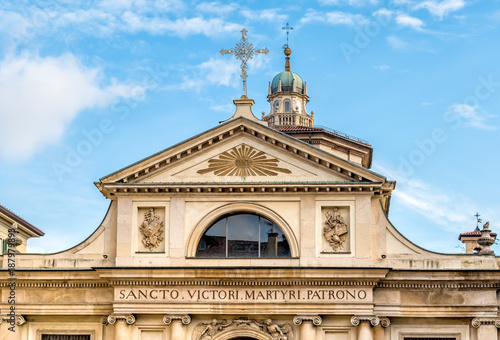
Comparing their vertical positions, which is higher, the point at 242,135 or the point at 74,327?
the point at 242,135

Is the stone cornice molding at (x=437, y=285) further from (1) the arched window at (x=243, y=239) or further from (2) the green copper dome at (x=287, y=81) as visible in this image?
(2) the green copper dome at (x=287, y=81)

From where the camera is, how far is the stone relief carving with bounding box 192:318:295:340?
38.8m

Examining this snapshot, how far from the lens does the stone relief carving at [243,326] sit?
3875 centimetres

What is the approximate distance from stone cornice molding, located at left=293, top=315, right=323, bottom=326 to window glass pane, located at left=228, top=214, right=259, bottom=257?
2.74 m

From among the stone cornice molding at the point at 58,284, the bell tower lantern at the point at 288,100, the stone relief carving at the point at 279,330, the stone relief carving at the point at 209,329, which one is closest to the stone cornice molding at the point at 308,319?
the stone relief carving at the point at 279,330

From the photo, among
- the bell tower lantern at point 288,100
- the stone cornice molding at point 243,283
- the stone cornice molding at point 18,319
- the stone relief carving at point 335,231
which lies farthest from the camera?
the bell tower lantern at point 288,100

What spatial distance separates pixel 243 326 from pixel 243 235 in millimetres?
3217

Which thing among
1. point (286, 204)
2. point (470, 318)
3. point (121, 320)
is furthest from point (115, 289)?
point (470, 318)

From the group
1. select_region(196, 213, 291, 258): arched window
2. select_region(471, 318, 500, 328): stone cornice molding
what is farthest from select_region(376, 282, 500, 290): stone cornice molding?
select_region(196, 213, 291, 258): arched window

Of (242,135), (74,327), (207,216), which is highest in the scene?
(242,135)

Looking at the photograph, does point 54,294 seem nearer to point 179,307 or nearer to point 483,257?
point 179,307

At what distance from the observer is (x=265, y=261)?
129ft

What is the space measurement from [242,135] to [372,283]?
6.83 meters

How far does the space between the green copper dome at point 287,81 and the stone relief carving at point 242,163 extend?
1080 inches
